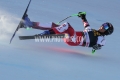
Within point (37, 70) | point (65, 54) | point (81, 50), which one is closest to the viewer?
point (37, 70)

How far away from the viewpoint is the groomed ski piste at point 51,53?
14.3 ft

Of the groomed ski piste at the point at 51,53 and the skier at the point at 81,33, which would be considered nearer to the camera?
the groomed ski piste at the point at 51,53

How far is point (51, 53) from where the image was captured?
199 inches

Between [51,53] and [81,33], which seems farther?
[51,53]

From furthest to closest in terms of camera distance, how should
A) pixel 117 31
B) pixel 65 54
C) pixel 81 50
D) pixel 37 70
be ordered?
pixel 117 31 < pixel 81 50 < pixel 65 54 < pixel 37 70

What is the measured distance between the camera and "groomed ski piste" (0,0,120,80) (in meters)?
4.37

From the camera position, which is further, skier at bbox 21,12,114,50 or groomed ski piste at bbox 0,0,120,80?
skier at bbox 21,12,114,50

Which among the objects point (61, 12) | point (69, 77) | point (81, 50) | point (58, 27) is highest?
point (61, 12)

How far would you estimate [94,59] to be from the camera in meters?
5.21

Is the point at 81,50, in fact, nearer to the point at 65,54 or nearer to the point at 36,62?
the point at 65,54

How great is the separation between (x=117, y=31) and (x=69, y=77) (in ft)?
8.01

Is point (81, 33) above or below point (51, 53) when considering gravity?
above

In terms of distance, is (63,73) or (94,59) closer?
(63,73)

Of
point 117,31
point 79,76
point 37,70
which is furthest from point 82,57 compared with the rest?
point 117,31
